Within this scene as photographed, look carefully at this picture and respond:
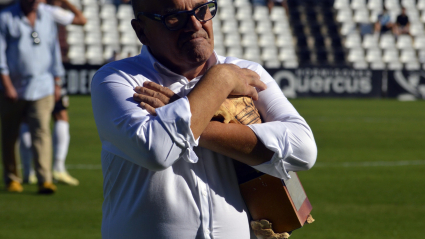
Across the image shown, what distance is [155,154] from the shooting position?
5.80 ft

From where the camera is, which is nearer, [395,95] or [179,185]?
[179,185]

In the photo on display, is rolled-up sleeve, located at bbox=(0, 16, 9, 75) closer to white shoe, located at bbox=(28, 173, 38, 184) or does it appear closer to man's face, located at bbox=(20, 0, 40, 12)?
man's face, located at bbox=(20, 0, 40, 12)

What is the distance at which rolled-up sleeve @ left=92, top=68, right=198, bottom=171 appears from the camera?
1.77 meters

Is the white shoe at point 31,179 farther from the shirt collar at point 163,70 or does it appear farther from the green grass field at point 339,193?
the shirt collar at point 163,70

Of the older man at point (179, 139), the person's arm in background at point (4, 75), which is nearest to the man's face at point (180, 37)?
the older man at point (179, 139)

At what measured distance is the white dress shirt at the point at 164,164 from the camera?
5.85ft

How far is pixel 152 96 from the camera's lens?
1.90 metres

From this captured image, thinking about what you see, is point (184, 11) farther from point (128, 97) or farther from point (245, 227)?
point (245, 227)

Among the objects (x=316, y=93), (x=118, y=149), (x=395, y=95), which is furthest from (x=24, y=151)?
(x=395, y=95)

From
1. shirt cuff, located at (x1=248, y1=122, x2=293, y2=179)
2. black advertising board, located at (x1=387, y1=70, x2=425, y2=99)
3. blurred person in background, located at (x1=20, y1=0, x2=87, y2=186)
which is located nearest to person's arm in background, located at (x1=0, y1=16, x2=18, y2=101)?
blurred person in background, located at (x1=20, y1=0, x2=87, y2=186)

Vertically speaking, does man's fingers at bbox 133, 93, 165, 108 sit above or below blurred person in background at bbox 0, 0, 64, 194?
above

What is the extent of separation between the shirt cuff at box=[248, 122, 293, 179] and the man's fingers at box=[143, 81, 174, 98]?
299 mm

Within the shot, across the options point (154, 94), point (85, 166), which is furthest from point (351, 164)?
point (154, 94)

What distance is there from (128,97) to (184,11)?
1.12 feet
